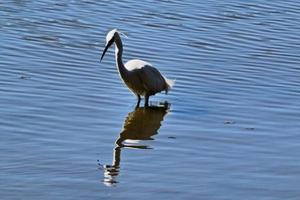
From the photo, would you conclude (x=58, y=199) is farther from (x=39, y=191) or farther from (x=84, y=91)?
(x=84, y=91)

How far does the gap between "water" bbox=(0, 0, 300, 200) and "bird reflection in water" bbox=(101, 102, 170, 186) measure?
0.08 feet

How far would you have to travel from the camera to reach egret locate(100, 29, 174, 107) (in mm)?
13320

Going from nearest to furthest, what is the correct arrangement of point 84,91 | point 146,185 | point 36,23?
point 146,185 → point 84,91 → point 36,23

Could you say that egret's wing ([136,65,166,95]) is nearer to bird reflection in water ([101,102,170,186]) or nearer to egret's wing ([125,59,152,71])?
egret's wing ([125,59,152,71])

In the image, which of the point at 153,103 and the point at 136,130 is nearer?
the point at 136,130

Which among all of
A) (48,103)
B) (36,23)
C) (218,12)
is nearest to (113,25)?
(36,23)

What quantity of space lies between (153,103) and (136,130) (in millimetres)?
1644

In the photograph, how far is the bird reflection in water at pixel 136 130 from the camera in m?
9.95

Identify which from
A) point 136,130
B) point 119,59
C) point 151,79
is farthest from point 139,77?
point 136,130

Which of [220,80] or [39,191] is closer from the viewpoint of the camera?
[39,191]

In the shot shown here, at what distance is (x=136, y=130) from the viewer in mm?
12016

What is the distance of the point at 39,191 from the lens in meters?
8.94

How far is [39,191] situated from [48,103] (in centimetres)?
359

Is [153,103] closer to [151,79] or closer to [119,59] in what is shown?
[151,79]
